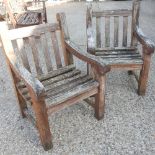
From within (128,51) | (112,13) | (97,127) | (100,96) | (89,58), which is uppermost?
(112,13)

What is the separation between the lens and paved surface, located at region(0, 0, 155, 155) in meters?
2.02

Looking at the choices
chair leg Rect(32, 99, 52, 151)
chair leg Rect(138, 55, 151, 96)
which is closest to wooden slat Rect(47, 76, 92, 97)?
chair leg Rect(32, 99, 52, 151)

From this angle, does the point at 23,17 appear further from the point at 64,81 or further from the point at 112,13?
the point at 64,81

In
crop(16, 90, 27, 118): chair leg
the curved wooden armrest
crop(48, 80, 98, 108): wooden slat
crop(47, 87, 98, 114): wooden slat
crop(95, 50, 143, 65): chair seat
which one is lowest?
crop(16, 90, 27, 118): chair leg

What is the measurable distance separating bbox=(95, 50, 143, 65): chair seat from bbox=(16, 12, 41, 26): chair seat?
5.75 ft

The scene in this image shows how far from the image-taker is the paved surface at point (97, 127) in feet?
6.62

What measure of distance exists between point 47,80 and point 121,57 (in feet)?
2.76

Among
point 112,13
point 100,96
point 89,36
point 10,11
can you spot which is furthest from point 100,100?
point 10,11

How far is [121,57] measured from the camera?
251 centimetres

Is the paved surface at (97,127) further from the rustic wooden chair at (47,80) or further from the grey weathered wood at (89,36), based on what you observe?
the grey weathered wood at (89,36)

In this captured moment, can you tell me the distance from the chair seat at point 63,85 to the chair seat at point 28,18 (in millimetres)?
1954

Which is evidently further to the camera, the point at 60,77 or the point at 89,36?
the point at 89,36

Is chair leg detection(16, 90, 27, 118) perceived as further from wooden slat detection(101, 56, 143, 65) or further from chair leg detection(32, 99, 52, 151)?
wooden slat detection(101, 56, 143, 65)

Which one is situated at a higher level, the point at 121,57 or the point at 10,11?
the point at 10,11
